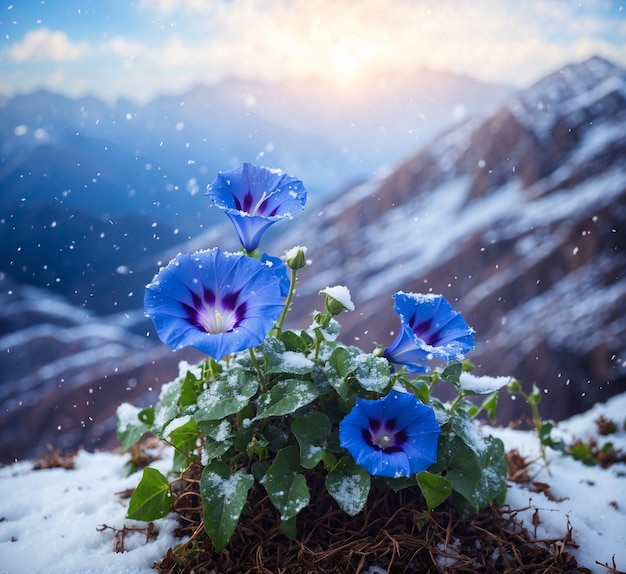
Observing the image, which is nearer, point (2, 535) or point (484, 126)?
point (2, 535)

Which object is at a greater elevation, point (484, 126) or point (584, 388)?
point (484, 126)

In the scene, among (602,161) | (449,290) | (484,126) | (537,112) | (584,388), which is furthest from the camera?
(484,126)

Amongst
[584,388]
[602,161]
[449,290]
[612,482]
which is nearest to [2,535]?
[612,482]

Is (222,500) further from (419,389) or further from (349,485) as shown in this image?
(419,389)

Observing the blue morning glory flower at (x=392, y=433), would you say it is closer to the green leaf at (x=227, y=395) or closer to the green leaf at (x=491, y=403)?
the green leaf at (x=227, y=395)

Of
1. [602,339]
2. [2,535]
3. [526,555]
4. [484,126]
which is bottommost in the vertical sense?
[526,555]

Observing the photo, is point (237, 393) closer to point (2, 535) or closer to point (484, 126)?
point (2, 535)
